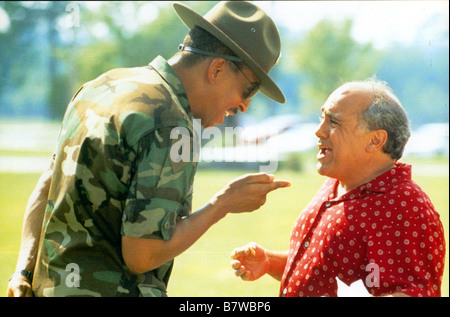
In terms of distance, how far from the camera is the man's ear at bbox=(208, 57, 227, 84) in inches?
96.7

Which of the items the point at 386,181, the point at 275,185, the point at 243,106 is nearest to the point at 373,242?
the point at 386,181

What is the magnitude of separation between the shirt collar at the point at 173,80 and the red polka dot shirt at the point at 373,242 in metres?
0.80

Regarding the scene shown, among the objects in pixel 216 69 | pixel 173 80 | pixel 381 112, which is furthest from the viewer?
pixel 381 112

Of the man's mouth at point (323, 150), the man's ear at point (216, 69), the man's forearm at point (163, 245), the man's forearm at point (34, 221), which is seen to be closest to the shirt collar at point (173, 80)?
the man's ear at point (216, 69)

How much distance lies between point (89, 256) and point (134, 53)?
25412 mm

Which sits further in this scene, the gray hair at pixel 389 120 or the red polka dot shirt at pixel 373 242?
the gray hair at pixel 389 120

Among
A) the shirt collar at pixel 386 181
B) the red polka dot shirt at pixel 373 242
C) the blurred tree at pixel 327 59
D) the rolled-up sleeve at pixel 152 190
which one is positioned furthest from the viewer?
the blurred tree at pixel 327 59

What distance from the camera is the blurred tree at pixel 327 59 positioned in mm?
28047

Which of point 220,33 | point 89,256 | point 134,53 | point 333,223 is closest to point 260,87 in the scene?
point 220,33

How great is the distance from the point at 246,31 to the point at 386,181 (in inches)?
35.1

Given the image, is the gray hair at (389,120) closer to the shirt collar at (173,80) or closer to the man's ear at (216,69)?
the man's ear at (216,69)

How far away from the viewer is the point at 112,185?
2193 mm

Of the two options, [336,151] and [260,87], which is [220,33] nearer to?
→ [260,87]

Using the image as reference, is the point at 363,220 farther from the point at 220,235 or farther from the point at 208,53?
the point at 220,235
